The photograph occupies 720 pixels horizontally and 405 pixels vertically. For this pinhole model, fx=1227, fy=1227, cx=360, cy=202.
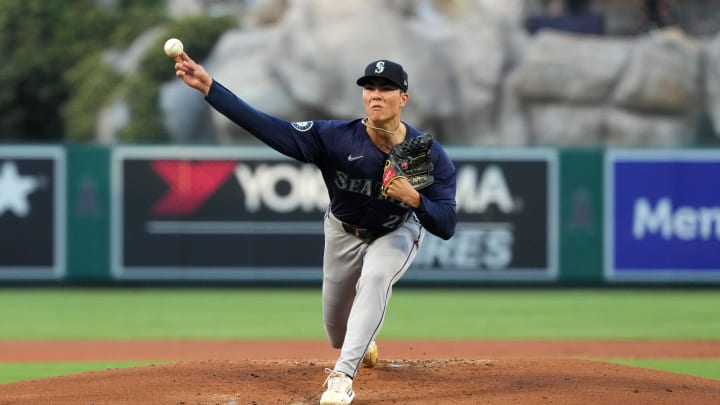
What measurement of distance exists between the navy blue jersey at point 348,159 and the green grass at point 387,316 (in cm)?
277

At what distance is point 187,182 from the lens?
49.6 ft

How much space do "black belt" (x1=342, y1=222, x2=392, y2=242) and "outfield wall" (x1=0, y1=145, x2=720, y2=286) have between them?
27.8 ft

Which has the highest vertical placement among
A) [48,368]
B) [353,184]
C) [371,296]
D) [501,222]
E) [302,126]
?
[302,126]

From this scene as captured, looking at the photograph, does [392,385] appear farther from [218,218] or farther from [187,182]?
[187,182]

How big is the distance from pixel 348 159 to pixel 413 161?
0.42m

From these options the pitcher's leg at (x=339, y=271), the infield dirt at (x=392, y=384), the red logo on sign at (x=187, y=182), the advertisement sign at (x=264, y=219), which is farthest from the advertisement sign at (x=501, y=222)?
the pitcher's leg at (x=339, y=271)

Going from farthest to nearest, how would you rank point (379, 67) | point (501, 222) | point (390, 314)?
point (501, 222)
point (390, 314)
point (379, 67)

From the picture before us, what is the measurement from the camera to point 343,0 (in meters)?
21.9

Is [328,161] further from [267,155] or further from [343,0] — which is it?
[343,0]

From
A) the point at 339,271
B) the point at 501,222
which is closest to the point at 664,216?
the point at 501,222

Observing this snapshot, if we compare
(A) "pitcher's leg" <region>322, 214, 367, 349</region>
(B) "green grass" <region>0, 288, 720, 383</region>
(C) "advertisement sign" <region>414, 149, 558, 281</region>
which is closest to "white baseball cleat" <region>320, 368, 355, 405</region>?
(A) "pitcher's leg" <region>322, 214, 367, 349</region>

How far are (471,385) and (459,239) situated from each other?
8656 mm

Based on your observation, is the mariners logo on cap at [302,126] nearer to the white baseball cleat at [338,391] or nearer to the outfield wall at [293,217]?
the white baseball cleat at [338,391]

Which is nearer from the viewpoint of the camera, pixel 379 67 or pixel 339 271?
pixel 379 67
